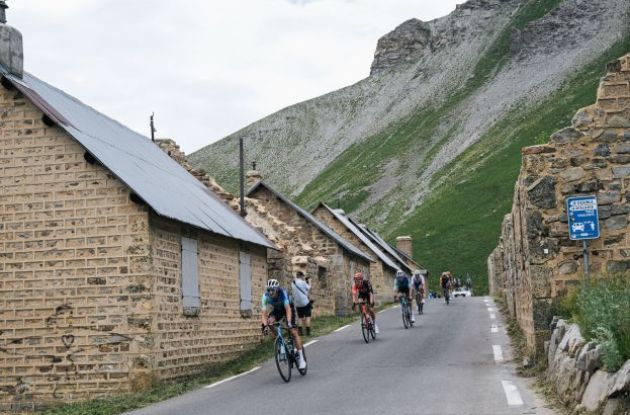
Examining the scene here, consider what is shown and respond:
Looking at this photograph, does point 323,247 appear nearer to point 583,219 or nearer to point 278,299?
point 278,299

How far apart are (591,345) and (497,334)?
454 inches

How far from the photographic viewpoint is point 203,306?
17844 millimetres

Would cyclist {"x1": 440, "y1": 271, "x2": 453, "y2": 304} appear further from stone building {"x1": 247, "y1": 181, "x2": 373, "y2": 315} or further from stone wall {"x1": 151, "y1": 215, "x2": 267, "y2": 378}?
stone wall {"x1": 151, "y1": 215, "x2": 267, "y2": 378}

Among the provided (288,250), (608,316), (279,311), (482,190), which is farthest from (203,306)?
(482,190)

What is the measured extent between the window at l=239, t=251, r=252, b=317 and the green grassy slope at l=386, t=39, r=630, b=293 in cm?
5891

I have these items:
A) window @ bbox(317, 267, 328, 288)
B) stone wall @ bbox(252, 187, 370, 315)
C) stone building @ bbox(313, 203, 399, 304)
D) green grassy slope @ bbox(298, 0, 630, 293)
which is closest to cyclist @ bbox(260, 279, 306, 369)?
window @ bbox(317, 267, 328, 288)

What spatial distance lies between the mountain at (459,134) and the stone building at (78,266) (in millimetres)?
65730

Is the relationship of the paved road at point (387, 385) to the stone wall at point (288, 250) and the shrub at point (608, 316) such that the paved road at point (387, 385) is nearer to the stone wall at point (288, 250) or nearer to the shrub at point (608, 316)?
the shrub at point (608, 316)

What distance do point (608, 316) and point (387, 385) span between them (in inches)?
167

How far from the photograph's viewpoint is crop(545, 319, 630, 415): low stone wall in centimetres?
756

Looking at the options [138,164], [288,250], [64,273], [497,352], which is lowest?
[497,352]

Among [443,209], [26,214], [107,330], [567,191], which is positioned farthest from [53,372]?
[443,209]

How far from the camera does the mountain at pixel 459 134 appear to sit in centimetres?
10556

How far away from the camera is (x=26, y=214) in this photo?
15.7 m
